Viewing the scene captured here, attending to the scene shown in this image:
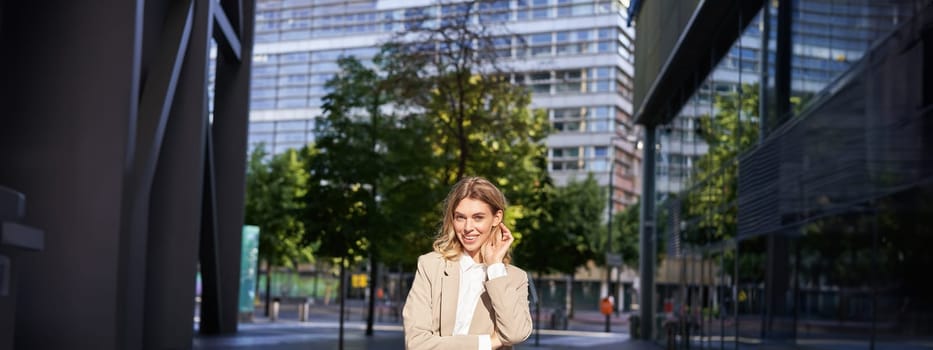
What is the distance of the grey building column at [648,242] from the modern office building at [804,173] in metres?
8.15

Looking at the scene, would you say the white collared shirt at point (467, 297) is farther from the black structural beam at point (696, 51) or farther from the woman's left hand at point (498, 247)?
the black structural beam at point (696, 51)

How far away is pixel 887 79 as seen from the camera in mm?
10016

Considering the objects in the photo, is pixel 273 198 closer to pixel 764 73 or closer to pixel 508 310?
pixel 764 73

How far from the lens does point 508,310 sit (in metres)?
3.58

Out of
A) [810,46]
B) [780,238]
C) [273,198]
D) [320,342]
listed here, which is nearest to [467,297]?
[810,46]

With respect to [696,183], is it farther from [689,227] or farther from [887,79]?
[887,79]

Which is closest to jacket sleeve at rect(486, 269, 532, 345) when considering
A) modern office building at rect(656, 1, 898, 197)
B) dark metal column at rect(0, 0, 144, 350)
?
modern office building at rect(656, 1, 898, 197)

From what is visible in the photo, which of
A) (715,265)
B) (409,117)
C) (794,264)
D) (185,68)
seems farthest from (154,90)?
(409,117)

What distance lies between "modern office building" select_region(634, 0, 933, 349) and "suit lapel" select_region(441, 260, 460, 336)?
18.7 ft

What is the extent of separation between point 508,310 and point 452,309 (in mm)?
229

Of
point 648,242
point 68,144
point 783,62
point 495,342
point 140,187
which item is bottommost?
point 495,342

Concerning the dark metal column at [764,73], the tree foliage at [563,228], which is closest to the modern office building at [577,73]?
the tree foliage at [563,228]

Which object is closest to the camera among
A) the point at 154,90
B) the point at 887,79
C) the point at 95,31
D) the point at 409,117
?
the point at 887,79

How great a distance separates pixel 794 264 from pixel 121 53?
313 inches
